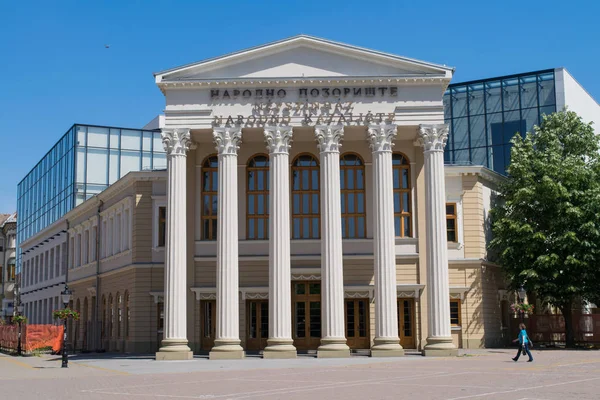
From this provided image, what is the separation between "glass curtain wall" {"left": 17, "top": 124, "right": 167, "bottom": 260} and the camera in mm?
71000

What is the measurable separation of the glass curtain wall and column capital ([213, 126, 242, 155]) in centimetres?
3635

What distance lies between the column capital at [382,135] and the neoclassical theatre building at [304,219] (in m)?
0.06

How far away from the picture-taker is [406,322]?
4003cm

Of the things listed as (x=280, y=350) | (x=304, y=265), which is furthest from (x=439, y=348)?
(x=304, y=265)

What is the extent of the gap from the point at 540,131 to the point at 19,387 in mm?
31083

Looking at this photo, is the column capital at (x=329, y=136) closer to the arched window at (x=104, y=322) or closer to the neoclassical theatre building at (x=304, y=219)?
the neoclassical theatre building at (x=304, y=219)

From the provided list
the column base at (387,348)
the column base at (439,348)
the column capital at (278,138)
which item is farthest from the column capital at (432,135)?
the column base at (387,348)

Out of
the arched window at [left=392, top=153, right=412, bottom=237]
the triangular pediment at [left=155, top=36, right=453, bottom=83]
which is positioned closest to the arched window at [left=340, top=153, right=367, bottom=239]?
the arched window at [left=392, top=153, right=412, bottom=237]

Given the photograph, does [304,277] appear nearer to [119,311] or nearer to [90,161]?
[119,311]

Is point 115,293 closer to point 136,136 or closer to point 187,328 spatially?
point 187,328

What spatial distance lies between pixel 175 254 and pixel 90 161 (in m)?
38.1

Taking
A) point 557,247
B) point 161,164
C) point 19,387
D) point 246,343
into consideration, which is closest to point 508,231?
point 557,247

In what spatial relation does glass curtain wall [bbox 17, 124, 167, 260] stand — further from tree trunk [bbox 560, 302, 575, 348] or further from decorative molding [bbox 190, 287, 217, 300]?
tree trunk [bbox 560, 302, 575, 348]

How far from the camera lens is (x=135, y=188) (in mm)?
43719
